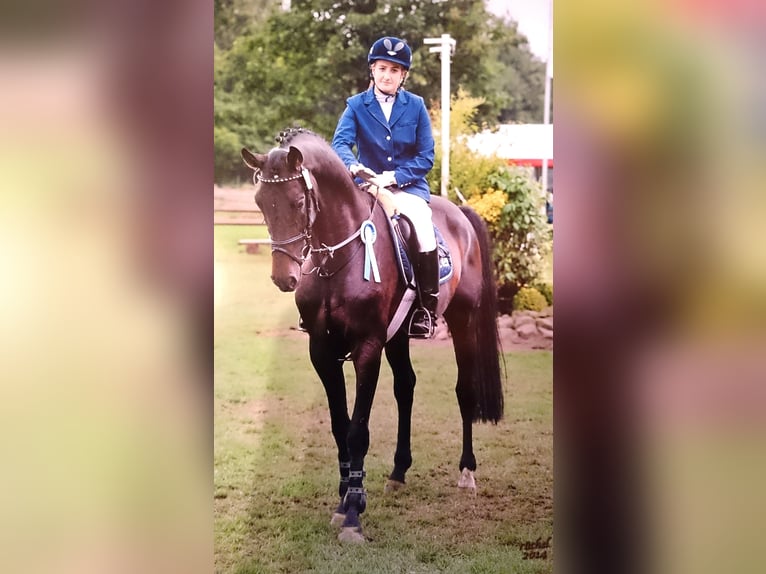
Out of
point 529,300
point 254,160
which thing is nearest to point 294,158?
point 254,160

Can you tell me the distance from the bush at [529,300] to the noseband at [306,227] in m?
0.85

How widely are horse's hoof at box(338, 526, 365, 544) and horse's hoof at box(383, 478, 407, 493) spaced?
175mm

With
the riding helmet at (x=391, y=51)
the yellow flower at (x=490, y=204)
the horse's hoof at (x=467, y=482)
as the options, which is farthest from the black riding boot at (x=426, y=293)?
the riding helmet at (x=391, y=51)

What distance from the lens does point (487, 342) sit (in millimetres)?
2834

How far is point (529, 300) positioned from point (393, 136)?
78 cm

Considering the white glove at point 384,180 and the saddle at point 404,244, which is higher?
the white glove at point 384,180

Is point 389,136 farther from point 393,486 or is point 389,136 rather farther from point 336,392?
point 393,486

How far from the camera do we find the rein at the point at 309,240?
229cm

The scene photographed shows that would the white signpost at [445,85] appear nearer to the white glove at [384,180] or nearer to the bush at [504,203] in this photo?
the bush at [504,203]

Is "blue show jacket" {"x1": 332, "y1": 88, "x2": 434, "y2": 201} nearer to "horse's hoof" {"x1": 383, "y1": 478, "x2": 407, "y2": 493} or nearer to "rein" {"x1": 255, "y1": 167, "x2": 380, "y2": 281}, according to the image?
"rein" {"x1": 255, "y1": 167, "x2": 380, "y2": 281}

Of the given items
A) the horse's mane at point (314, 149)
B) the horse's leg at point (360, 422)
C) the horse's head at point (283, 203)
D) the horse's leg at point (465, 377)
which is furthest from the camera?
the horse's leg at point (465, 377)
